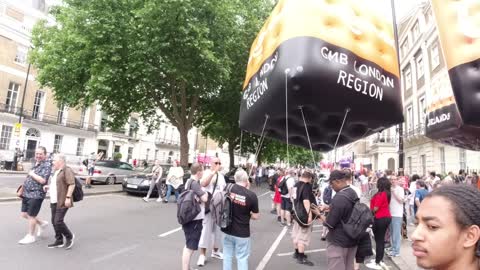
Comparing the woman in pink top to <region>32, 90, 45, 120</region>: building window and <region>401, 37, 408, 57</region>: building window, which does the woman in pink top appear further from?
<region>32, 90, 45, 120</region>: building window

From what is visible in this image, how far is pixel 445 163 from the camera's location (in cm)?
2347

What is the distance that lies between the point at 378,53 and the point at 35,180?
6441mm

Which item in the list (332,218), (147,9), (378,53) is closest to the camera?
(378,53)

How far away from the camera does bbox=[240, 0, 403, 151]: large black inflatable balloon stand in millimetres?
3873

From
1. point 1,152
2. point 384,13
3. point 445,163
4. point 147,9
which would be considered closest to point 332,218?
point 384,13

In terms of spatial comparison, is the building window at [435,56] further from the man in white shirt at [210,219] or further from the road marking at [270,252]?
the man in white shirt at [210,219]

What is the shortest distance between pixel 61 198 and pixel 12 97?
110ft

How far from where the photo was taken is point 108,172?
19859 millimetres

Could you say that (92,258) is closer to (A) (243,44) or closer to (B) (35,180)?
(B) (35,180)

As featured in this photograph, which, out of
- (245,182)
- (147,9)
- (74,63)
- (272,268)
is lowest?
(272,268)

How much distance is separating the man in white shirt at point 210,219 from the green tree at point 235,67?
12.5 metres

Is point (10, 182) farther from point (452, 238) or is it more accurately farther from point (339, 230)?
point (452, 238)

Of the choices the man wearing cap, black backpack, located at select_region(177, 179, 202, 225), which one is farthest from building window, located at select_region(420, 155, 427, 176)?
black backpack, located at select_region(177, 179, 202, 225)

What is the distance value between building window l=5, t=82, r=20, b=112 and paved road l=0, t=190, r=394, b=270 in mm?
27075
